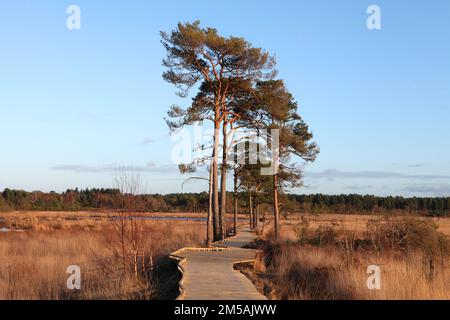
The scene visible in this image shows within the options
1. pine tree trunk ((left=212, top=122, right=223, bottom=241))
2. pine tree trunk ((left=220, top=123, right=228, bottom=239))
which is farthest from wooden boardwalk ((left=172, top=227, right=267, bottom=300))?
pine tree trunk ((left=220, top=123, right=228, bottom=239))

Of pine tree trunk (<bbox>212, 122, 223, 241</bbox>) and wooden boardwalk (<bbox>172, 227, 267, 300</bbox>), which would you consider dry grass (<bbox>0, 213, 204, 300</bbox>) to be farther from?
pine tree trunk (<bbox>212, 122, 223, 241</bbox>)

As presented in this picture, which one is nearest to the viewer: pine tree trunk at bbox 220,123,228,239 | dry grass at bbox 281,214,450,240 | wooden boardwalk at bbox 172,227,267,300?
wooden boardwalk at bbox 172,227,267,300

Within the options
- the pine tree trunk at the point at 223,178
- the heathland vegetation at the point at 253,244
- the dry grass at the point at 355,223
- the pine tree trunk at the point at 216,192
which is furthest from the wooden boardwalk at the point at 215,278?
the pine tree trunk at the point at 223,178

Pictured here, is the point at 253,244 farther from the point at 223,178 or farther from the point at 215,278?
the point at 215,278

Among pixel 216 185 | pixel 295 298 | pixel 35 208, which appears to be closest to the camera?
pixel 295 298

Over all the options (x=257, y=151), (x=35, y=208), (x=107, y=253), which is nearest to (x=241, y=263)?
(x=107, y=253)

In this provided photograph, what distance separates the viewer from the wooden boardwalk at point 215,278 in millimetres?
10516

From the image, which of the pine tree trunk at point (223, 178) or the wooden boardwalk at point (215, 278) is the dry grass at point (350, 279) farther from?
the pine tree trunk at point (223, 178)

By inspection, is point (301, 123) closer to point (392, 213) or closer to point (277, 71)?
point (277, 71)

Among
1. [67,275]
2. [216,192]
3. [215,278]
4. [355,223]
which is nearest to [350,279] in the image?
[215,278]

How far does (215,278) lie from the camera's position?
1312cm

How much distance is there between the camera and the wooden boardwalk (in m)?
10.5

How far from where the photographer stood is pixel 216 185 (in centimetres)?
2633
